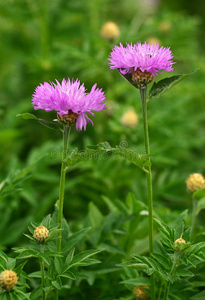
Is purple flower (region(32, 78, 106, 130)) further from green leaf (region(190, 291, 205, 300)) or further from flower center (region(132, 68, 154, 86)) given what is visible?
green leaf (region(190, 291, 205, 300))

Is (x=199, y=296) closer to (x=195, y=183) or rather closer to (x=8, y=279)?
(x=195, y=183)

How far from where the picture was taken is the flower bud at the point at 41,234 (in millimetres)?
887

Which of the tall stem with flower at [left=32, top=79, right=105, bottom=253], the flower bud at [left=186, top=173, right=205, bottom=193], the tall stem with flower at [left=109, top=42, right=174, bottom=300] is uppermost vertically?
the tall stem with flower at [left=109, top=42, right=174, bottom=300]

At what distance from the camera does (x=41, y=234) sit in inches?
34.9

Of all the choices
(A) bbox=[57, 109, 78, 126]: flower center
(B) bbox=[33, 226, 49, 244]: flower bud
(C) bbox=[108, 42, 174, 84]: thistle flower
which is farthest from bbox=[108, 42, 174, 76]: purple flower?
(B) bbox=[33, 226, 49, 244]: flower bud

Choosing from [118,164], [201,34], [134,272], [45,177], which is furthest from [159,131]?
[201,34]

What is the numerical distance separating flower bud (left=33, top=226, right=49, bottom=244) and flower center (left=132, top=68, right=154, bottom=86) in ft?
1.30

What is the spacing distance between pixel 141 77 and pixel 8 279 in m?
0.53

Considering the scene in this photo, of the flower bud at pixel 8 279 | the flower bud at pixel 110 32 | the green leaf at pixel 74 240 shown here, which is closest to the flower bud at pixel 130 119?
the flower bud at pixel 110 32

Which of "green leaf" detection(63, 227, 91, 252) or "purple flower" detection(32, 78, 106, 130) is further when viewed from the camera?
"green leaf" detection(63, 227, 91, 252)

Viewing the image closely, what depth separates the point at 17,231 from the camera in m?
1.52

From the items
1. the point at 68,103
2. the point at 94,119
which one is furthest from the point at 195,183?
the point at 94,119

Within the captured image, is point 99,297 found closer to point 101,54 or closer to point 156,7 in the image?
point 101,54

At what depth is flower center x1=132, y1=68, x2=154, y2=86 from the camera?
924mm
